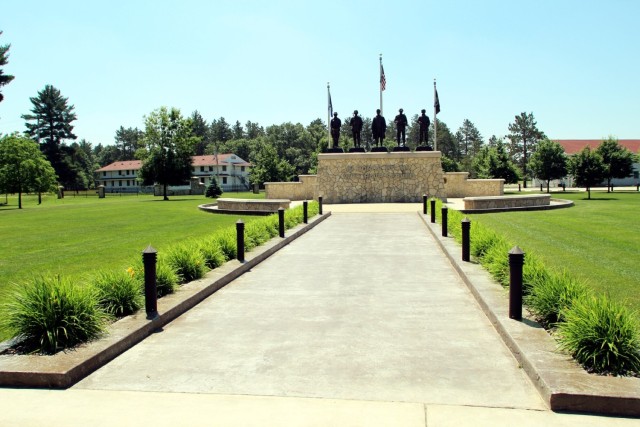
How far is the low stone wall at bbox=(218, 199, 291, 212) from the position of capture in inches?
1066

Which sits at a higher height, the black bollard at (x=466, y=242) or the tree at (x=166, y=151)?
the tree at (x=166, y=151)

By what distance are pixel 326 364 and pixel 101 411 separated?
216 centimetres

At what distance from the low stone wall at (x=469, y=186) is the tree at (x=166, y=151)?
111 feet

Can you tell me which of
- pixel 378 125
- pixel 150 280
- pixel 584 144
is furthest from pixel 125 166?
pixel 150 280

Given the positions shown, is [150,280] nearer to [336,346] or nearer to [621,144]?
[336,346]

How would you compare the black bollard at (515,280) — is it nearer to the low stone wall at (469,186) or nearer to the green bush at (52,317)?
the green bush at (52,317)

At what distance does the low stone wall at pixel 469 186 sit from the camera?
3762 centimetres

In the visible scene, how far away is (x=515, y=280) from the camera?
21.0ft

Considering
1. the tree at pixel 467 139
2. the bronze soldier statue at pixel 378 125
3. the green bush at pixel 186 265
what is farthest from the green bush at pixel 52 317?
the tree at pixel 467 139

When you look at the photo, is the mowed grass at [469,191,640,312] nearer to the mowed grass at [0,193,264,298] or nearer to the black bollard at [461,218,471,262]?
the black bollard at [461,218,471,262]

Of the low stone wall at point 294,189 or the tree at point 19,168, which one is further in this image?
the tree at point 19,168

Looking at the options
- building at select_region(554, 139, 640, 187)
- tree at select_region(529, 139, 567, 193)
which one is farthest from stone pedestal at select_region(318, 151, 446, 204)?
building at select_region(554, 139, 640, 187)

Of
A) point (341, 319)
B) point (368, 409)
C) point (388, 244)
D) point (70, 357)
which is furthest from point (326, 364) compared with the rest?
point (388, 244)

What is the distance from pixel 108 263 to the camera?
11609mm
